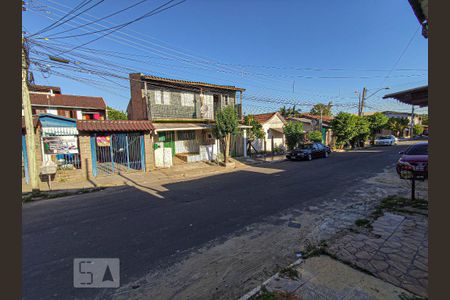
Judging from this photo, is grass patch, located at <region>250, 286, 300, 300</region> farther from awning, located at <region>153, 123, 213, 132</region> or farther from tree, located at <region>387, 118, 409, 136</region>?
tree, located at <region>387, 118, 409, 136</region>

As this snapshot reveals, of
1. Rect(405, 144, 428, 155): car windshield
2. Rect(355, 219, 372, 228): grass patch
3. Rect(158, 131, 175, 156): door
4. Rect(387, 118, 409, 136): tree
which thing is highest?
Rect(387, 118, 409, 136): tree

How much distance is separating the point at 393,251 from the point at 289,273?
6.68 ft

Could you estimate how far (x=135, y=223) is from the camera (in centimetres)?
550

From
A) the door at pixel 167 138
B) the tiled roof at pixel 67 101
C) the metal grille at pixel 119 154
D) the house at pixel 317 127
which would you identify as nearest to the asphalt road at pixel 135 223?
the metal grille at pixel 119 154

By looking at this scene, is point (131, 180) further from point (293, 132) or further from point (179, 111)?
point (293, 132)

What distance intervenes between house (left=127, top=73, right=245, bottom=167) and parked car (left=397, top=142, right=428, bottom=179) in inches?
455

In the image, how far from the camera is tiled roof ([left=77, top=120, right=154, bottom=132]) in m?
12.0

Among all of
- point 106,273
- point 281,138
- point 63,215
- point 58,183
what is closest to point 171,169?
point 58,183

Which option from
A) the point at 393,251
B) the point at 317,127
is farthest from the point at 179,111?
the point at 317,127

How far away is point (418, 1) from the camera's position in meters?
5.64

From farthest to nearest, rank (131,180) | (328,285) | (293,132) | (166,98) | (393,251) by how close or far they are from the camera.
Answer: (293,132) → (166,98) → (131,180) → (393,251) → (328,285)

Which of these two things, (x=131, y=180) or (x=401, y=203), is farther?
(x=131, y=180)

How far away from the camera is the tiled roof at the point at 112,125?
12.0 m

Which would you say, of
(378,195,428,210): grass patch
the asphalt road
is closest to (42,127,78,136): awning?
the asphalt road
